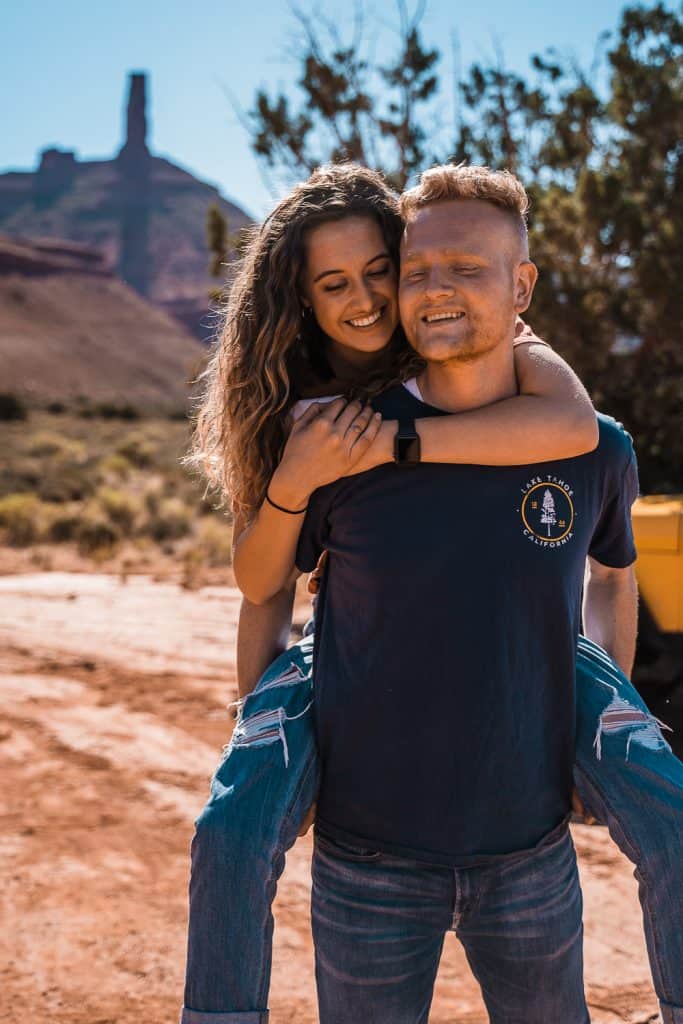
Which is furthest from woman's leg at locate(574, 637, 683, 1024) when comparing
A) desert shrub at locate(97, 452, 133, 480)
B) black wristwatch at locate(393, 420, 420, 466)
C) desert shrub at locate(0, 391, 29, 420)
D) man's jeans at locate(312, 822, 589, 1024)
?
desert shrub at locate(0, 391, 29, 420)

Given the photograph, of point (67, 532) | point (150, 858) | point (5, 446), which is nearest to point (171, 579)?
point (67, 532)

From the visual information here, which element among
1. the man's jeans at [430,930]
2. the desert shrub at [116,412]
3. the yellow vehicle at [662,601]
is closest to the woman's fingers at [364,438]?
the man's jeans at [430,930]

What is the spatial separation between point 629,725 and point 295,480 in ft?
2.51

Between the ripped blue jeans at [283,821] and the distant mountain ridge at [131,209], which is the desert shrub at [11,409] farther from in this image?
the distant mountain ridge at [131,209]

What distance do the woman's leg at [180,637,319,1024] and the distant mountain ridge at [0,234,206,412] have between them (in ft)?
143

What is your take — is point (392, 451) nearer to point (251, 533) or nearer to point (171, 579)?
point (251, 533)

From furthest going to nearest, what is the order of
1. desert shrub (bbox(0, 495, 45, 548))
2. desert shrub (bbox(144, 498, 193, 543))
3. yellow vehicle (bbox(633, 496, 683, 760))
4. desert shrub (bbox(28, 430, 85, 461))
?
desert shrub (bbox(28, 430, 85, 461))
desert shrub (bbox(144, 498, 193, 543))
desert shrub (bbox(0, 495, 45, 548))
yellow vehicle (bbox(633, 496, 683, 760))

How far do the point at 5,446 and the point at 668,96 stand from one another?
64.5ft

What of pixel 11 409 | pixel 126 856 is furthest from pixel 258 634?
pixel 11 409

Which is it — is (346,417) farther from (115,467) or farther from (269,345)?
(115,467)

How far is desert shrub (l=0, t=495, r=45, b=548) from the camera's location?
13.8 meters

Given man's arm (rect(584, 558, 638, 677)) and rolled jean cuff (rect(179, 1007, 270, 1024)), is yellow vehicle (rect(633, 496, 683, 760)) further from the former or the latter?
rolled jean cuff (rect(179, 1007, 270, 1024))

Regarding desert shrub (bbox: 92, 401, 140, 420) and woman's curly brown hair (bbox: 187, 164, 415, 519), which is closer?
woman's curly brown hair (bbox: 187, 164, 415, 519)

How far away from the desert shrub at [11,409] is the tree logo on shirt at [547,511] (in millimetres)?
33163
